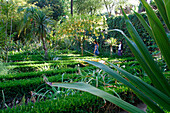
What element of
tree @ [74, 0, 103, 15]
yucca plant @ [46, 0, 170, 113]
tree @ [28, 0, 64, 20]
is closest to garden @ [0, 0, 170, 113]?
yucca plant @ [46, 0, 170, 113]

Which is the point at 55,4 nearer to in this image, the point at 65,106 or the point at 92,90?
the point at 65,106

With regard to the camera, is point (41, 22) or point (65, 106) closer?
point (65, 106)

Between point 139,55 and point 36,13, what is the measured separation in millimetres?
8358

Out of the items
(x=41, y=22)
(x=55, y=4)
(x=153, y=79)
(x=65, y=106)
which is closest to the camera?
(x=153, y=79)

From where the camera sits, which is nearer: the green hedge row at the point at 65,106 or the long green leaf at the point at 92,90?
the long green leaf at the point at 92,90

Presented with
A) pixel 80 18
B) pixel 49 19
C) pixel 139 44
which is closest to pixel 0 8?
pixel 49 19

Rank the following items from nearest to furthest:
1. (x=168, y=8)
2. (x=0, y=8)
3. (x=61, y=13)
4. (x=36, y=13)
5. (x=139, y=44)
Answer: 1. (x=168, y=8)
2. (x=139, y=44)
3. (x=0, y=8)
4. (x=36, y=13)
5. (x=61, y=13)

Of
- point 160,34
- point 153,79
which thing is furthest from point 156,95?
point 160,34

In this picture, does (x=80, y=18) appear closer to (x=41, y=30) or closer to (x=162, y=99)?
(x=41, y=30)

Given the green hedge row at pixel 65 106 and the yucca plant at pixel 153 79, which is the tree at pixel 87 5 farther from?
the yucca plant at pixel 153 79

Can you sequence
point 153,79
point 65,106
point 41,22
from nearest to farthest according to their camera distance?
point 153,79
point 65,106
point 41,22

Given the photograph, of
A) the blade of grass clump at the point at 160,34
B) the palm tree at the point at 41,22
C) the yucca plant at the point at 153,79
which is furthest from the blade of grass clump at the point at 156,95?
the palm tree at the point at 41,22

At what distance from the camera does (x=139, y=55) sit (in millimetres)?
819

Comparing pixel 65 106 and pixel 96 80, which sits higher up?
pixel 96 80
